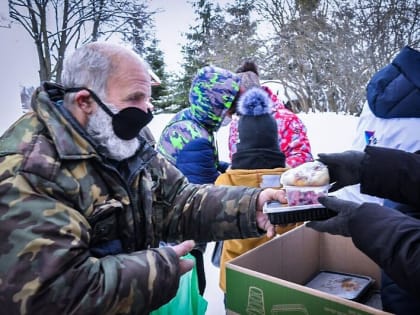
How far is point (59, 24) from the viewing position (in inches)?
204

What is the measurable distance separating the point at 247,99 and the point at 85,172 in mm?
1283

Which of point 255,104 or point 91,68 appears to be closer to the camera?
point 91,68

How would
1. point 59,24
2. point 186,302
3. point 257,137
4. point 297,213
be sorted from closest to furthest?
point 297,213, point 186,302, point 257,137, point 59,24

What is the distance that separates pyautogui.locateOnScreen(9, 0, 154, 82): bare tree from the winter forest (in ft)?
0.05

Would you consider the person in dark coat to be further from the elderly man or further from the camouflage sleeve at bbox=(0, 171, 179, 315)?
the camouflage sleeve at bbox=(0, 171, 179, 315)

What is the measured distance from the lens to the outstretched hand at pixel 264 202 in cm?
143

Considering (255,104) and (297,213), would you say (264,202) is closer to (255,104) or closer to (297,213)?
(297,213)

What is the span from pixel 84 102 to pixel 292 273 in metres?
1.20

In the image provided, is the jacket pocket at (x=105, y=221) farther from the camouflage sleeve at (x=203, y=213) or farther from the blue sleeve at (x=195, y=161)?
the blue sleeve at (x=195, y=161)

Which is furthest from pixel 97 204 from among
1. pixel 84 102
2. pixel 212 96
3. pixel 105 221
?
pixel 212 96

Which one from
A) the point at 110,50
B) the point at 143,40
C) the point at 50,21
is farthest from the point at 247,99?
the point at 143,40

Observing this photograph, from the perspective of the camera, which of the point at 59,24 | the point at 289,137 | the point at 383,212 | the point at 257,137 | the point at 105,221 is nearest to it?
the point at 383,212

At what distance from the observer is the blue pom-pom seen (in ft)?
6.86

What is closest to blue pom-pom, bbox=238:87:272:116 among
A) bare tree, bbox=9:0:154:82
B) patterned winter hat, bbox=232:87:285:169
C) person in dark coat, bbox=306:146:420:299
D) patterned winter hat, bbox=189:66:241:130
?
patterned winter hat, bbox=232:87:285:169
